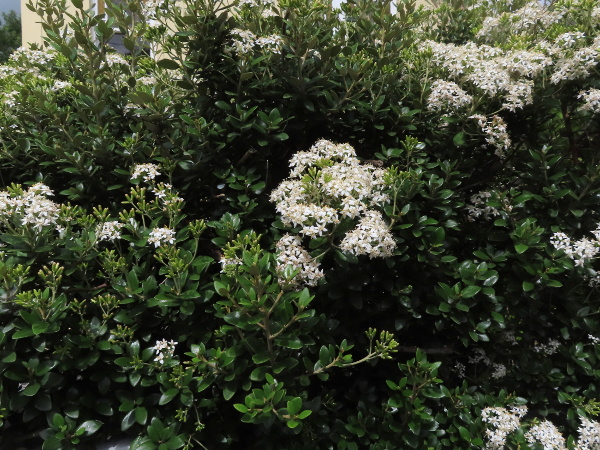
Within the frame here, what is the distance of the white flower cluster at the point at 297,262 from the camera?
167 cm

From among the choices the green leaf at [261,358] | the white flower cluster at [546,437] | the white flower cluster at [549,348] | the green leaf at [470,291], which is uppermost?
the green leaf at [470,291]

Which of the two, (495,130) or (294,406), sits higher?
(495,130)

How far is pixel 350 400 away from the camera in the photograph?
85.2 inches

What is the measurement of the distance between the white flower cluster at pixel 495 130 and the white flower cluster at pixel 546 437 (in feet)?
4.43

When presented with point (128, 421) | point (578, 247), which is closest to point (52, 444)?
point (128, 421)

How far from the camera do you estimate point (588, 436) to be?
2029 mm

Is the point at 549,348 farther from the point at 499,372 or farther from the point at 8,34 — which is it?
the point at 8,34

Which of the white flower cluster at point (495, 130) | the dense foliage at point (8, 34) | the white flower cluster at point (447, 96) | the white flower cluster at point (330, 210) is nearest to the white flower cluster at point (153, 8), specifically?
the white flower cluster at point (330, 210)

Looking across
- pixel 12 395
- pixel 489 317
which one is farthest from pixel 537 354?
pixel 12 395

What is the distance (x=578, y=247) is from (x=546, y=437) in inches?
34.8

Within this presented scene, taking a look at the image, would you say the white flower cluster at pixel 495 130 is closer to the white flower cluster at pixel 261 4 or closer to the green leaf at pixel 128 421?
the white flower cluster at pixel 261 4

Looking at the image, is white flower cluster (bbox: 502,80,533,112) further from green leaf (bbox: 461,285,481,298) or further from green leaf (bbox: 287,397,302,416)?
green leaf (bbox: 287,397,302,416)

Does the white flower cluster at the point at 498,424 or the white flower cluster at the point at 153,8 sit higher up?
the white flower cluster at the point at 153,8

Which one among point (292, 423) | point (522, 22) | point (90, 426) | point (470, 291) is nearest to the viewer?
point (292, 423)
